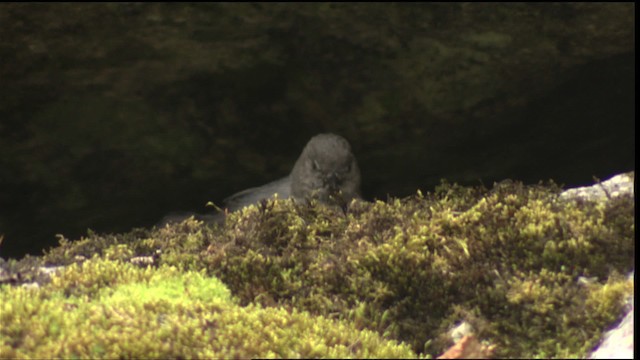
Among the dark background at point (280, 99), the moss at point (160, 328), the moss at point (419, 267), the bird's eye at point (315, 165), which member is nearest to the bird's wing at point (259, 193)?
the dark background at point (280, 99)

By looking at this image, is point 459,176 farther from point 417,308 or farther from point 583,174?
point 417,308

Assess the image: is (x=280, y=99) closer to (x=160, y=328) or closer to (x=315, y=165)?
(x=315, y=165)

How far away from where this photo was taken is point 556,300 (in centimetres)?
458

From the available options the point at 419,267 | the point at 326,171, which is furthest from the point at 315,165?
the point at 419,267

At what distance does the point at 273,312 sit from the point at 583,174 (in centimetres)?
461

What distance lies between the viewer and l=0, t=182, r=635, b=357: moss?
4.48 meters

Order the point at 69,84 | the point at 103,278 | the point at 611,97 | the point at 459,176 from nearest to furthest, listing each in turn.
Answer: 1. the point at 103,278
2. the point at 69,84
3. the point at 611,97
4. the point at 459,176

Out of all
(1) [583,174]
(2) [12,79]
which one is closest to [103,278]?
(2) [12,79]

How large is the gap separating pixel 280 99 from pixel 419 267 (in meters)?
3.37

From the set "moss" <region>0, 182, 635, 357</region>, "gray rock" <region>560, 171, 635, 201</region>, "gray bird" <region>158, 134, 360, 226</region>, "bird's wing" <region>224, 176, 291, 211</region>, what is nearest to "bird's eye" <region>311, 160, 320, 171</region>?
"gray bird" <region>158, 134, 360, 226</region>

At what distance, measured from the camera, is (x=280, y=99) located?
7.93 m

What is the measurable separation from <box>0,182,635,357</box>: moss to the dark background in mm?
1586

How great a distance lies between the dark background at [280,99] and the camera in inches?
258

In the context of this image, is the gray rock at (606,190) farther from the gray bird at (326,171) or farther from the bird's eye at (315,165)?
the bird's eye at (315,165)
